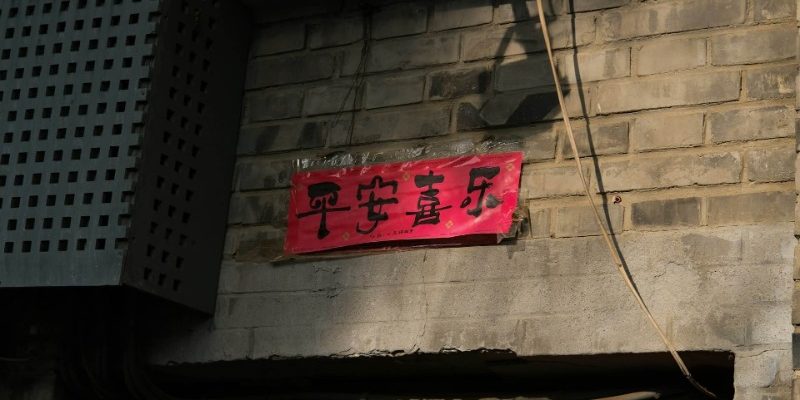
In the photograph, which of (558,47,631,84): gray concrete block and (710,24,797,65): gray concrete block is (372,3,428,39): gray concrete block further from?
(710,24,797,65): gray concrete block

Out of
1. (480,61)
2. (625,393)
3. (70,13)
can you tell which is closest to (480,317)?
(625,393)

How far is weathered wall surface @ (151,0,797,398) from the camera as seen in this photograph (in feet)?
19.1

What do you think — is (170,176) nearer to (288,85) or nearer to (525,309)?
(288,85)

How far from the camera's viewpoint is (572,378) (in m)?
6.33

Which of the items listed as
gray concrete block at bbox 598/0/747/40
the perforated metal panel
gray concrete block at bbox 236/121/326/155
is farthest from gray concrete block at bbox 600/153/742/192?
the perforated metal panel

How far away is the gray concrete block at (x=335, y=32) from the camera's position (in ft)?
23.3

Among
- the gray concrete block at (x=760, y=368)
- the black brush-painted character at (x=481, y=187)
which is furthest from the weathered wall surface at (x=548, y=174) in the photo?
the black brush-painted character at (x=481, y=187)

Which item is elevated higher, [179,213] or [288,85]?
[288,85]

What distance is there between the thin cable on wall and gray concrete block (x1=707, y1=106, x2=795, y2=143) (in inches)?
23.4

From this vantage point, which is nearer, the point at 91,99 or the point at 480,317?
the point at 480,317

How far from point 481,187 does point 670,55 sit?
104cm

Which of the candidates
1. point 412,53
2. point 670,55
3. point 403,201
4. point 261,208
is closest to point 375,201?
point 403,201

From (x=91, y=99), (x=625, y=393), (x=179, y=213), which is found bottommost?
(x=625, y=393)

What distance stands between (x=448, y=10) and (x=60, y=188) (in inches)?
82.2
